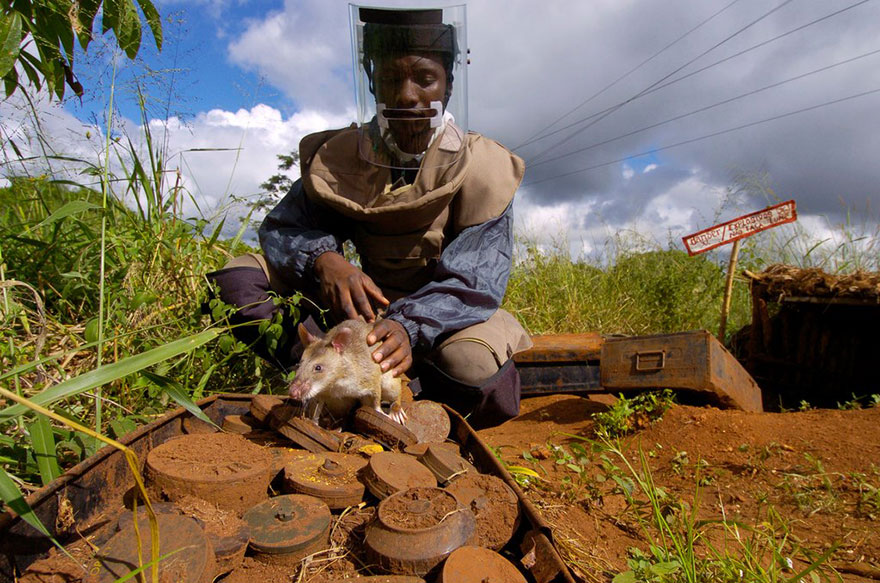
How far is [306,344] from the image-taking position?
100.0 inches

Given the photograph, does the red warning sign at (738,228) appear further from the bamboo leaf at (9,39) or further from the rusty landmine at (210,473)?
the bamboo leaf at (9,39)

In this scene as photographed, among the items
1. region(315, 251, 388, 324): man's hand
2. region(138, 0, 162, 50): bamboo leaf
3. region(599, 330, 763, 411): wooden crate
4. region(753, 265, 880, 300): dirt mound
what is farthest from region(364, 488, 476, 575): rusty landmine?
region(753, 265, 880, 300): dirt mound

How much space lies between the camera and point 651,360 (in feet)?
Answer: 13.7

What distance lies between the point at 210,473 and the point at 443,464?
0.72 metres

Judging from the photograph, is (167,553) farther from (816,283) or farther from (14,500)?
(816,283)

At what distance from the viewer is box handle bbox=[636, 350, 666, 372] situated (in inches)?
162

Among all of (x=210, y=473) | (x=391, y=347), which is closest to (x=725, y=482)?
(x=391, y=347)

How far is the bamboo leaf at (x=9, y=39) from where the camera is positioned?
1.69m

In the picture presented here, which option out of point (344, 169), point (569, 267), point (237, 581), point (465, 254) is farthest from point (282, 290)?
point (569, 267)

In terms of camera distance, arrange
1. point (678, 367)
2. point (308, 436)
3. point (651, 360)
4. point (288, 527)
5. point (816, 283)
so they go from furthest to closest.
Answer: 1. point (816, 283)
2. point (651, 360)
3. point (678, 367)
4. point (308, 436)
5. point (288, 527)

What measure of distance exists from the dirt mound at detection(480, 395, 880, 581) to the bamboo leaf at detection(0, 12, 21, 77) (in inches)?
94.8

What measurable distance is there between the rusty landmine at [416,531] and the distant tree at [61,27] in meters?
1.90

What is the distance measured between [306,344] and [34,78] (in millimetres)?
1570

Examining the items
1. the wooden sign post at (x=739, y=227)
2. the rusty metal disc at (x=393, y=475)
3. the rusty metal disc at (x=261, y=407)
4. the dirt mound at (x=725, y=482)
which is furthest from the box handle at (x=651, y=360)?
the rusty metal disc at (x=261, y=407)
